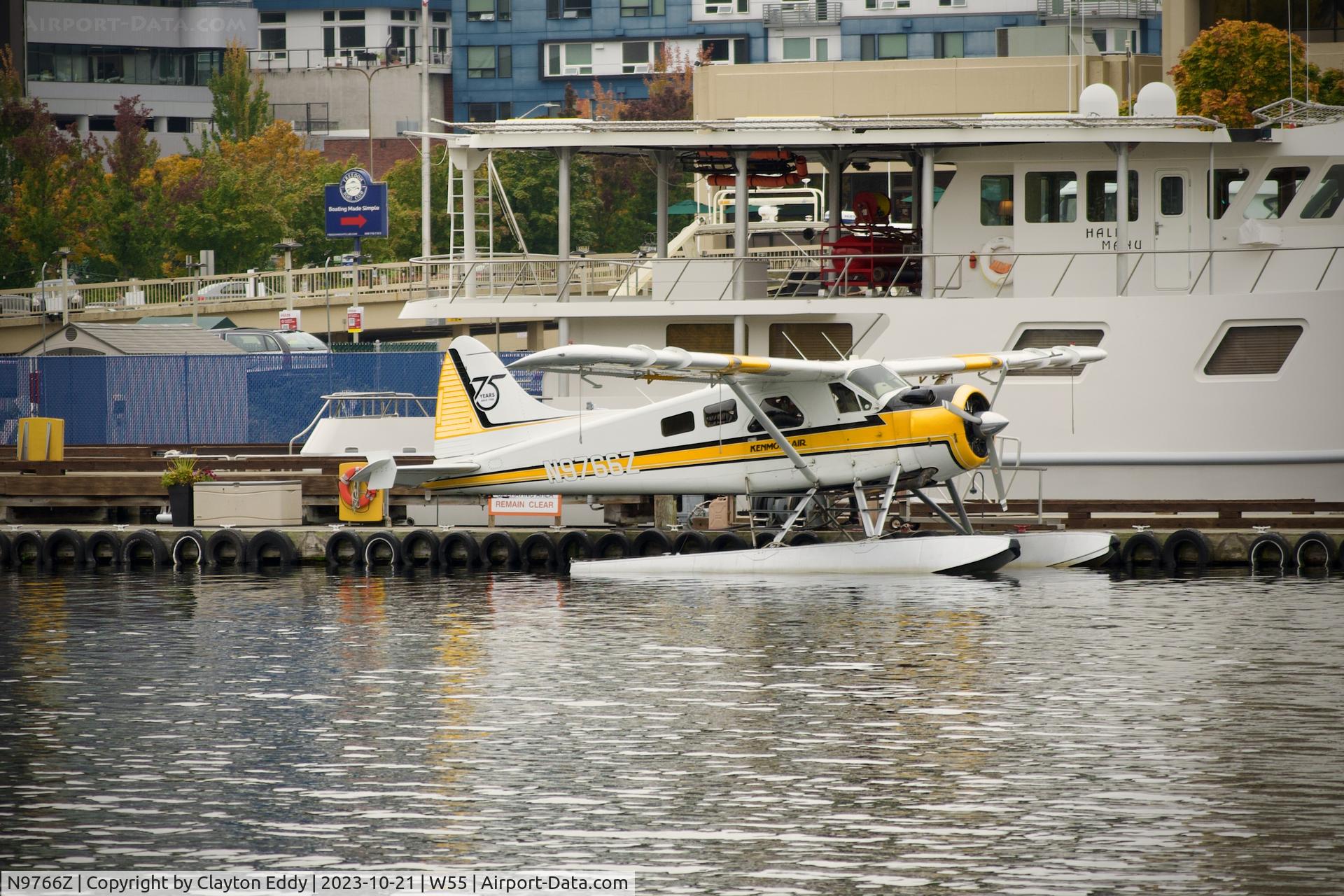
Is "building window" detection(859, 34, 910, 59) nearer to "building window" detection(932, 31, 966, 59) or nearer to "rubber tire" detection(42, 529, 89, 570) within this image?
"building window" detection(932, 31, 966, 59)

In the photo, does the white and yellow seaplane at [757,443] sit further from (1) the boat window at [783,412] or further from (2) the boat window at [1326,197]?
(2) the boat window at [1326,197]

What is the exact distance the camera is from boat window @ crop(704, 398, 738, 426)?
73.3 feet

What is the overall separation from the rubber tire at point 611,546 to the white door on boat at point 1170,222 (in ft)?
27.1

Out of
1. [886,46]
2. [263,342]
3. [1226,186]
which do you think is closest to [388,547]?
[1226,186]

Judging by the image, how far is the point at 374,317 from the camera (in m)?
53.2

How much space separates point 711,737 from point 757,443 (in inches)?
369

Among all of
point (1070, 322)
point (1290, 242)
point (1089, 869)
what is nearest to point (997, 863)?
point (1089, 869)

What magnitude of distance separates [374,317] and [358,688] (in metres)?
39.0

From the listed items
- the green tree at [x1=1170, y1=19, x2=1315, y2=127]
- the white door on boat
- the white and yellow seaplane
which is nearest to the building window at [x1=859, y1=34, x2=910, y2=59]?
the green tree at [x1=1170, y1=19, x2=1315, y2=127]

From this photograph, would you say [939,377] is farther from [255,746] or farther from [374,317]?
[374,317]

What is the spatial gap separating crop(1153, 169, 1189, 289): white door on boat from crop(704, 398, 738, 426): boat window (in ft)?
22.5

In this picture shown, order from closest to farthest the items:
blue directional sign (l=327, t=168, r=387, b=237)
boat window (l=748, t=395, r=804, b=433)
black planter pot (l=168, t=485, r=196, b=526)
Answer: boat window (l=748, t=395, r=804, b=433), black planter pot (l=168, t=485, r=196, b=526), blue directional sign (l=327, t=168, r=387, b=237)

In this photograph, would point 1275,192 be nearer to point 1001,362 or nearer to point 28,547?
point 1001,362

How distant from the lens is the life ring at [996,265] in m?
25.5
